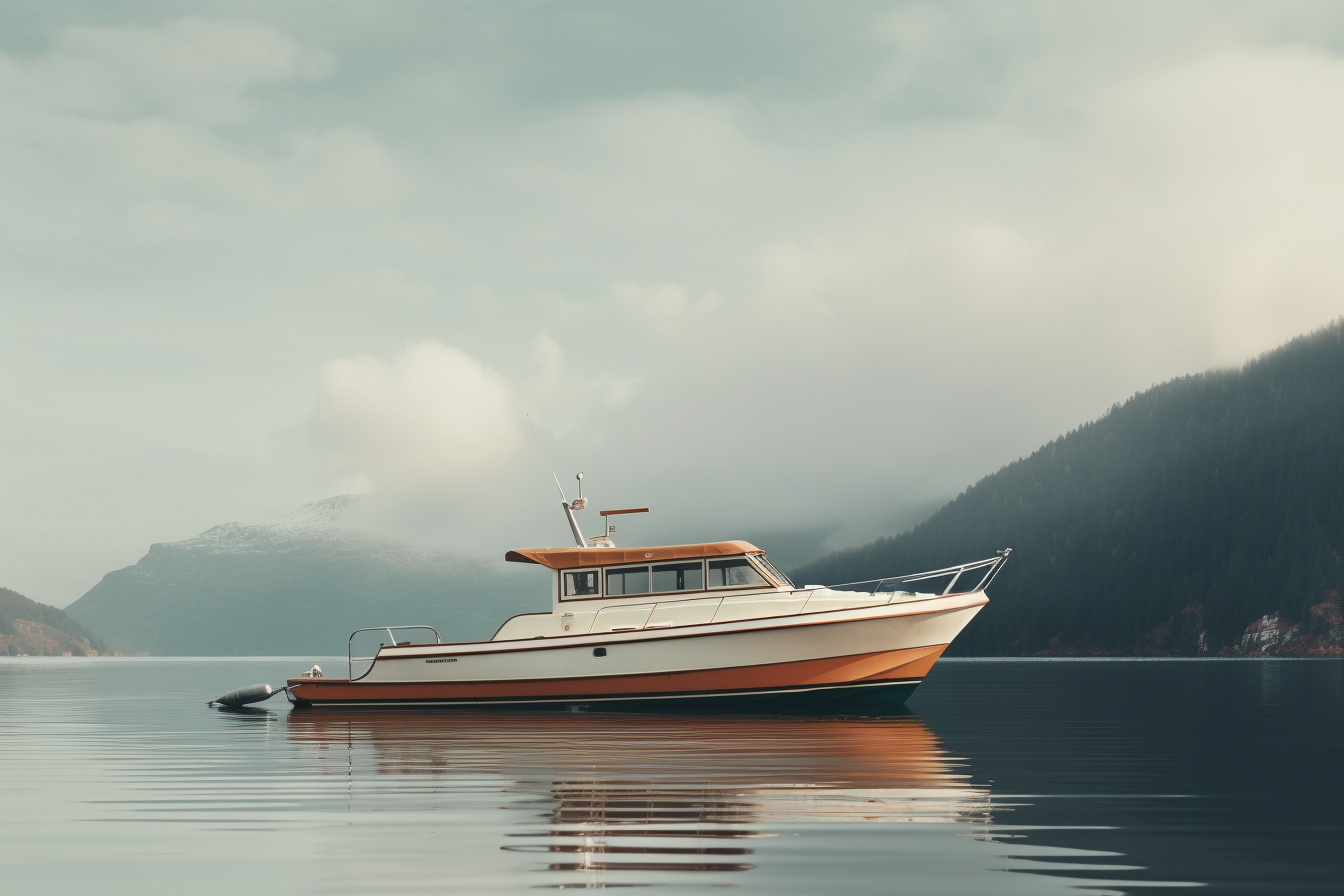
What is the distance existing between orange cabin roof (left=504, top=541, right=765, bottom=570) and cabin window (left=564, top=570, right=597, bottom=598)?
23 centimetres

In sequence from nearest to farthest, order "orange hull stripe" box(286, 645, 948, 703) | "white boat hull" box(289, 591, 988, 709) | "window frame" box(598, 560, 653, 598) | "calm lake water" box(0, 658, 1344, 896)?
"calm lake water" box(0, 658, 1344, 896) → "white boat hull" box(289, 591, 988, 709) → "orange hull stripe" box(286, 645, 948, 703) → "window frame" box(598, 560, 653, 598)

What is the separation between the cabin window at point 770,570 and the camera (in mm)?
32125

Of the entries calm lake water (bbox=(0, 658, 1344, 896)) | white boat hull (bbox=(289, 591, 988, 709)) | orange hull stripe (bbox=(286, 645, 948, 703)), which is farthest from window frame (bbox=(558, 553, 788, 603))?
calm lake water (bbox=(0, 658, 1344, 896))

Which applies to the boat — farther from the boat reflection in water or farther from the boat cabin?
the boat reflection in water

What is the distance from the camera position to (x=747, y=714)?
101 feet

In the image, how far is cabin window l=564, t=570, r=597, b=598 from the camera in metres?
32.7

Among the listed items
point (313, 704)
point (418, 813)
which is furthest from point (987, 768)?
point (313, 704)

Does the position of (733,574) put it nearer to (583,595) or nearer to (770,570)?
(770,570)

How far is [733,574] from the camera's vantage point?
32.0 metres

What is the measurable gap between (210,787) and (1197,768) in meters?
15.2

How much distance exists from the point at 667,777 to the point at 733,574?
1519 centimetres

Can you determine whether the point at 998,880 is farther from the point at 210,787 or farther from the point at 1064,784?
the point at 210,787

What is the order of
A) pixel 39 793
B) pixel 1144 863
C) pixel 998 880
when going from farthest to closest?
pixel 39 793 < pixel 1144 863 < pixel 998 880

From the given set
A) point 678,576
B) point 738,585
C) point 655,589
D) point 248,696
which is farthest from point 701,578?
point 248,696
